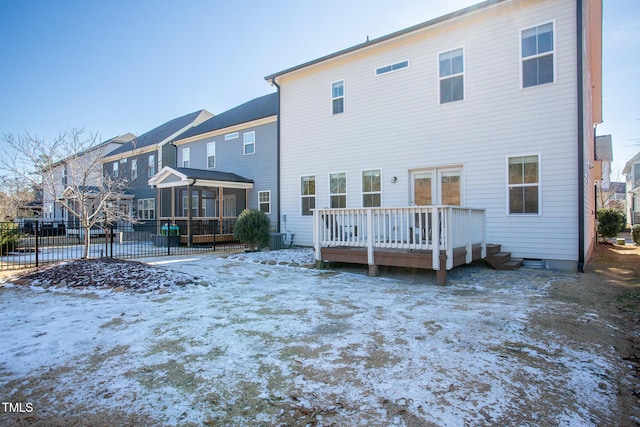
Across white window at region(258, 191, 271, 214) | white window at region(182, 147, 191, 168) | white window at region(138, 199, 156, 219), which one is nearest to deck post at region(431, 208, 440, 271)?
white window at region(258, 191, 271, 214)

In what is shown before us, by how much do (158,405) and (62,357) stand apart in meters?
1.45

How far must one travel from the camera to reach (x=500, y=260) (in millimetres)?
7414

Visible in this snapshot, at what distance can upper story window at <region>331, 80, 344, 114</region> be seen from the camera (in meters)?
10.8

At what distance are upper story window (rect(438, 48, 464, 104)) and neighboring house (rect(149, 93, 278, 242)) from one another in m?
7.08

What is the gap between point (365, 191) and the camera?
1016 centimetres

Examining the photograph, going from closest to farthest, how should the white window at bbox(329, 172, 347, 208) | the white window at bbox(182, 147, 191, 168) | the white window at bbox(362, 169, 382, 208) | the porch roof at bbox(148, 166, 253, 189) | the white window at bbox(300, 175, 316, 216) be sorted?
the white window at bbox(362, 169, 382, 208), the white window at bbox(329, 172, 347, 208), the white window at bbox(300, 175, 316, 216), the porch roof at bbox(148, 166, 253, 189), the white window at bbox(182, 147, 191, 168)

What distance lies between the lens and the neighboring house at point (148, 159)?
1980 cm

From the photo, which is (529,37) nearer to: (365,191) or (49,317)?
(365,191)

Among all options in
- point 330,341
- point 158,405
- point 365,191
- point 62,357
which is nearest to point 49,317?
point 62,357

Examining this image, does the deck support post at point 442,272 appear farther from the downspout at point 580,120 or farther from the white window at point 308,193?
the white window at point 308,193

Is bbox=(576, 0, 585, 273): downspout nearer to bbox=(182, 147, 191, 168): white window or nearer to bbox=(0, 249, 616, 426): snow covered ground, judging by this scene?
bbox=(0, 249, 616, 426): snow covered ground

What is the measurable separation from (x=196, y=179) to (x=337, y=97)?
6.34 m

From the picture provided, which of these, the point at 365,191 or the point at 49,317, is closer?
the point at 49,317

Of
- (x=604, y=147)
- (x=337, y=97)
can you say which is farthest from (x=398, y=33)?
(x=604, y=147)
